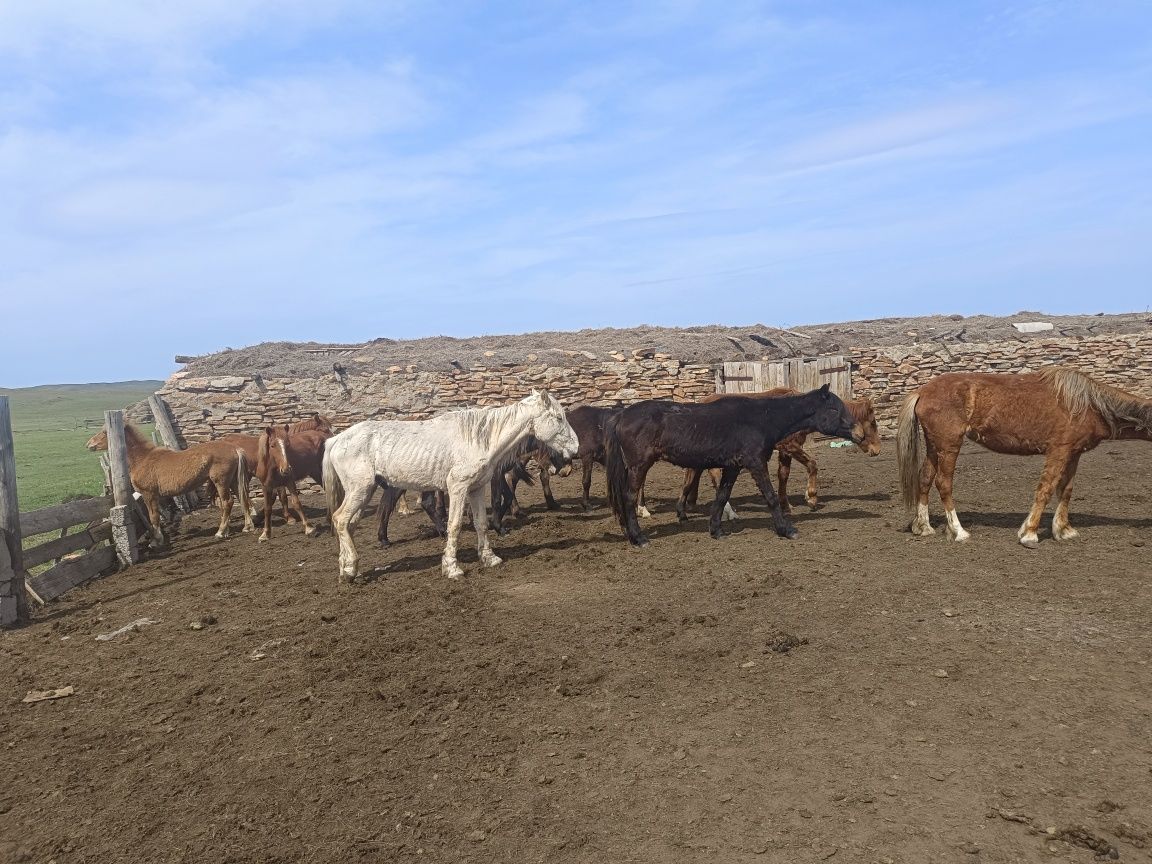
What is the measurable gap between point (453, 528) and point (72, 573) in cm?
504

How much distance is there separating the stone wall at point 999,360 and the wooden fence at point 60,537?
54.1ft

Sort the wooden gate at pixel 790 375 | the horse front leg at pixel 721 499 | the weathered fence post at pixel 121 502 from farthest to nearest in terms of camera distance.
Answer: the wooden gate at pixel 790 375
the weathered fence post at pixel 121 502
the horse front leg at pixel 721 499

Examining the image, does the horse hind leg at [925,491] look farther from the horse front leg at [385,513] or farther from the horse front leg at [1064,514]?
the horse front leg at [385,513]

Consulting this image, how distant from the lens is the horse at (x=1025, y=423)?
8.70 meters

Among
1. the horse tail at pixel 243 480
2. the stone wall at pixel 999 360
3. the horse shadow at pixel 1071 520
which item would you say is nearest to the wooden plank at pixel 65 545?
the horse tail at pixel 243 480

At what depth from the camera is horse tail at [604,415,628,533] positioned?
1015 cm

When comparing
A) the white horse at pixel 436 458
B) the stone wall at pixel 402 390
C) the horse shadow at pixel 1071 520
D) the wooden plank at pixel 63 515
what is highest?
the stone wall at pixel 402 390

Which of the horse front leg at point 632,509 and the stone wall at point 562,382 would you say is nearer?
the horse front leg at point 632,509

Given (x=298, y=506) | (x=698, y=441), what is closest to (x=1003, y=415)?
(x=698, y=441)

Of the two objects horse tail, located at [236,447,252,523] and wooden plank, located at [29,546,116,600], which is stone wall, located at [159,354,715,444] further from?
wooden plank, located at [29,546,116,600]

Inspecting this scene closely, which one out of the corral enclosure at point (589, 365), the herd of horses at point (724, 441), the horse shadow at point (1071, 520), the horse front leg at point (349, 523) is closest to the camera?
the herd of horses at point (724, 441)

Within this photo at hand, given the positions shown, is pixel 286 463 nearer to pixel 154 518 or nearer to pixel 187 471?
pixel 187 471

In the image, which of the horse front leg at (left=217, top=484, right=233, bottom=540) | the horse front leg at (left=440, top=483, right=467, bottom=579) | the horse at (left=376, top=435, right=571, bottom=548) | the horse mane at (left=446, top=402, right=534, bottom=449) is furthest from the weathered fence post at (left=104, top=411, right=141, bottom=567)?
the horse mane at (left=446, top=402, right=534, bottom=449)

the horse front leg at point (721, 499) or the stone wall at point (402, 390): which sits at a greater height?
the stone wall at point (402, 390)
